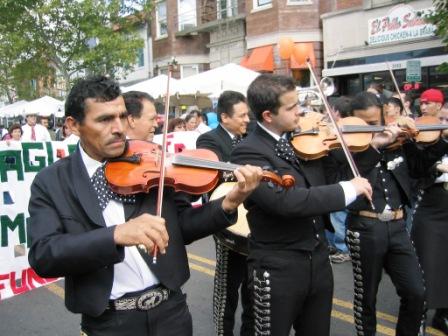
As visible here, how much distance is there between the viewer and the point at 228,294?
13.3ft

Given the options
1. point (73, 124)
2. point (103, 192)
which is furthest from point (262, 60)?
point (103, 192)

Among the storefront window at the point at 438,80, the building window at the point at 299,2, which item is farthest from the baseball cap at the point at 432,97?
the building window at the point at 299,2

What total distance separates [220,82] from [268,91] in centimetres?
918

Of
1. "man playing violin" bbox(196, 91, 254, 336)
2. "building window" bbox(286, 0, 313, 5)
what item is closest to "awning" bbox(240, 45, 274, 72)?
"building window" bbox(286, 0, 313, 5)

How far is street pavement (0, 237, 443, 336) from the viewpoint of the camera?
4578 millimetres

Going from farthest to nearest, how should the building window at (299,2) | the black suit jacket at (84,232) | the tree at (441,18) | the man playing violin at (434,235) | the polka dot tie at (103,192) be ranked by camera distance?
the building window at (299,2), the tree at (441,18), the man playing violin at (434,235), the polka dot tie at (103,192), the black suit jacket at (84,232)

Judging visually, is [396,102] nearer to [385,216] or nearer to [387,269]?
[385,216]

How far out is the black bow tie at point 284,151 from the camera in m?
2.86

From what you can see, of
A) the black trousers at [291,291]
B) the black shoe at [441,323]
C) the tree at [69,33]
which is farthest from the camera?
the tree at [69,33]

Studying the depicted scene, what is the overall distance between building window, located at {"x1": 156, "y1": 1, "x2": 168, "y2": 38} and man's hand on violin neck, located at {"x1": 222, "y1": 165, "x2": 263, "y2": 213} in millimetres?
22485

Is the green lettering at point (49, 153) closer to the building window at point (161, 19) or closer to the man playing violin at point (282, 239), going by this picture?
the man playing violin at point (282, 239)

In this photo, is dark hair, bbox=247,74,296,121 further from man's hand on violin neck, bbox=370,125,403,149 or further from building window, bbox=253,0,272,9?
building window, bbox=253,0,272,9

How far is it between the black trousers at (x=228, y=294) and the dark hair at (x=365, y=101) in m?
1.39

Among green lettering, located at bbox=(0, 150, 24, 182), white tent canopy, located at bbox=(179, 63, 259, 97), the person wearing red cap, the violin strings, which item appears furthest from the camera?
white tent canopy, located at bbox=(179, 63, 259, 97)
